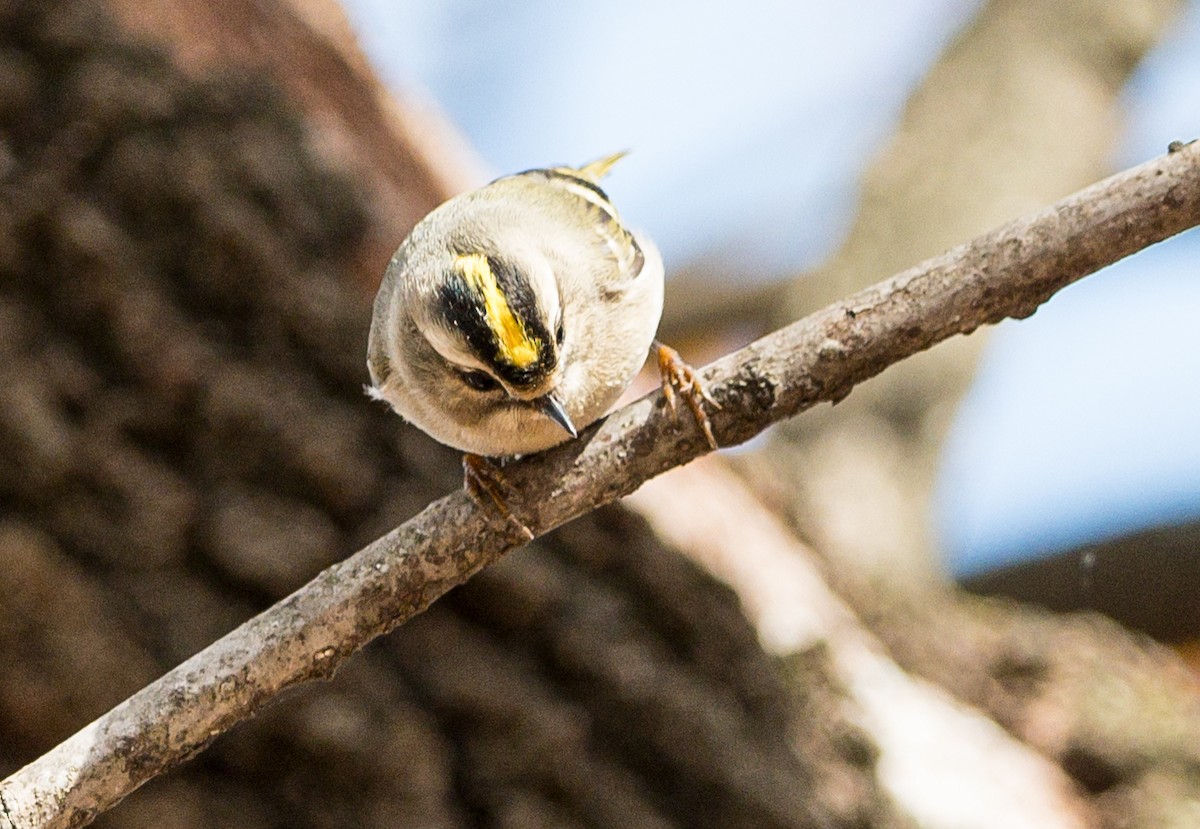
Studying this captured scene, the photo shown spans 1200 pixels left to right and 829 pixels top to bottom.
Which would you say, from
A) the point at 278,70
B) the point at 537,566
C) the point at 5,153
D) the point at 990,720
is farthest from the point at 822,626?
the point at 5,153

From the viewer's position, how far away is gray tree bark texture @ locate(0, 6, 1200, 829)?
163cm

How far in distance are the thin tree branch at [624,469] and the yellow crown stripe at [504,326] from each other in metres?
0.22

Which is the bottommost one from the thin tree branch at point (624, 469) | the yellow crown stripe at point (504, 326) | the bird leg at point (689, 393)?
the thin tree branch at point (624, 469)

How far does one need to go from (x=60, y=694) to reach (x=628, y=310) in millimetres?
1497

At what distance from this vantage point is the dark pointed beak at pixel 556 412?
1952 mm

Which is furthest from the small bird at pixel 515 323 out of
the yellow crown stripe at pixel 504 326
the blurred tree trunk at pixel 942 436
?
the blurred tree trunk at pixel 942 436

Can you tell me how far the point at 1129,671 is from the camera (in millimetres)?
3754

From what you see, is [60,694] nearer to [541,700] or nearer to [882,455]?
Result: [541,700]

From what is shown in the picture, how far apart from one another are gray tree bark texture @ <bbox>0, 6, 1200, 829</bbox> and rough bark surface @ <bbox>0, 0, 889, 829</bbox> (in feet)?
3.39

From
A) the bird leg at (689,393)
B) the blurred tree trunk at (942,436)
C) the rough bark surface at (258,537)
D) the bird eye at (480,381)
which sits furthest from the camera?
the blurred tree trunk at (942,436)

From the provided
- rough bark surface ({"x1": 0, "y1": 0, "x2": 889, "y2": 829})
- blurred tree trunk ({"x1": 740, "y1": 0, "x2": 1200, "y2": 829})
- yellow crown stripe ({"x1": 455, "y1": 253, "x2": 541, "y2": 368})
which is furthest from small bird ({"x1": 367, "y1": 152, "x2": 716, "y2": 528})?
blurred tree trunk ({"x1": 740, "y1": 0, "x2": 1200, "y2": 829})

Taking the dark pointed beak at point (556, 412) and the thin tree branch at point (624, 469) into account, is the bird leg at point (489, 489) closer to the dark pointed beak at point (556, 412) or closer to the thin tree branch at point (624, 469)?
the thin tree branch at point (624, 469)

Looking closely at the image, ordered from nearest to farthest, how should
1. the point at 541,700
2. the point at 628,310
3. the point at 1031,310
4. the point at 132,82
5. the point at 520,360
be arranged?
the point at 1031,310 < the point at 520,360 < the point at 628,310 < the point at 541,700 < the point at 132,82

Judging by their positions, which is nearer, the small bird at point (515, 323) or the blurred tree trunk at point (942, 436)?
the small bird at point (515, 323)
